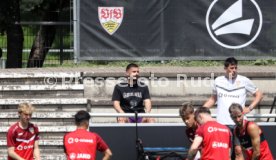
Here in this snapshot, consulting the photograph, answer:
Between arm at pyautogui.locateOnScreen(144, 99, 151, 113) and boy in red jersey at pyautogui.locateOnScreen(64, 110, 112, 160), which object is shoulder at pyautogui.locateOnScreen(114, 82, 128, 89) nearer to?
arm at pyautogui.locateOnScreen(144, 99, 151, 113)

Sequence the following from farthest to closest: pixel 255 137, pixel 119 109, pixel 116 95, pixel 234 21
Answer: pixel 234 21 → pixel 116 95 → pixel 119 109 → pixel 255 137

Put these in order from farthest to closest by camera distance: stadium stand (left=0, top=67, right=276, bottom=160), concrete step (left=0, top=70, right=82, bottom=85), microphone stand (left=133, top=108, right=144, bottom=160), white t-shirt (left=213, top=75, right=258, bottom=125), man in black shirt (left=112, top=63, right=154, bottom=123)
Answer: concrete step (left=0, top=70, right=82, bottom=85) → stadium stand (left=0, top=67, right=276, bottom=160) → man in black shirt (left=112, top=63, right=154, bottom=123) → white t-shirt (left=213, top=75, right=258, bottom=125) → microphone stand (left=133, top=108, right=144, bottom=160)

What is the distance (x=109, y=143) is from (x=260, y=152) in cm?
268

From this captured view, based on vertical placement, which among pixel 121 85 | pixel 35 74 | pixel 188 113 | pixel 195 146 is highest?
pixel 35 74

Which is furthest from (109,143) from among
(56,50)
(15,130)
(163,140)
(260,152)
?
(56,50)

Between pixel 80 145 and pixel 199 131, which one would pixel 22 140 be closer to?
pixel 80 145

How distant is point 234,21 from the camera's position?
46.5ft

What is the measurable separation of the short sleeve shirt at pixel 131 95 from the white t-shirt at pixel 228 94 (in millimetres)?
1281

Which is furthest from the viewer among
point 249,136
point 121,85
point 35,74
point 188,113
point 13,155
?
point 35,74


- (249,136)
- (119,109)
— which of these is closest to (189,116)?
(249,136)

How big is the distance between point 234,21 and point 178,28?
104 centimetres

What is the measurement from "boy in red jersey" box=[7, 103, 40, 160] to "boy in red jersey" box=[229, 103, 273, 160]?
2.78 meters

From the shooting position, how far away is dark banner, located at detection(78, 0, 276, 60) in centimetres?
1421

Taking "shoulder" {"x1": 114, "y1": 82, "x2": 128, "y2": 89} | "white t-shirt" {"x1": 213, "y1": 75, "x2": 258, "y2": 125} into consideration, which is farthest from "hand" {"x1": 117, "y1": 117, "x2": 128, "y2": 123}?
"white t-shirt" {"x1": 213, "y1": 75, "x2": 258, "y2": 125}
